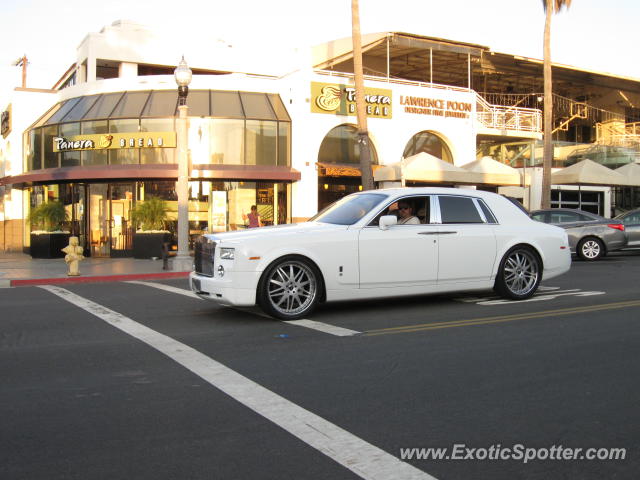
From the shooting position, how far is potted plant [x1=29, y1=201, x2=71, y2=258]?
875 inches

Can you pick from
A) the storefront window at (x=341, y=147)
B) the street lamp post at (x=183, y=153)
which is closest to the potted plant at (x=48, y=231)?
the street lamp post at (x=183, y=153)

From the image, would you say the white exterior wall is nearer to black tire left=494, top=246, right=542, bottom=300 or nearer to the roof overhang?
the roof overhang

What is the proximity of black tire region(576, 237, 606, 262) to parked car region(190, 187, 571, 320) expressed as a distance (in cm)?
906

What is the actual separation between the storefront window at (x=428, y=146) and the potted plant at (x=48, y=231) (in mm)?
13193

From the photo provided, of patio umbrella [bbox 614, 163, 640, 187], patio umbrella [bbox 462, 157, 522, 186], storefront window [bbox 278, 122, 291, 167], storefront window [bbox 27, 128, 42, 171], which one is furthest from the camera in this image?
patio umbrella [bbox 614, 163, 640, 187]

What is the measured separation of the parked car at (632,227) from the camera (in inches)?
761

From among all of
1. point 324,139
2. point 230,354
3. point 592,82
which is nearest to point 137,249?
point 324,139

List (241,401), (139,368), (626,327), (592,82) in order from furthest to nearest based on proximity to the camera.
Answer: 1. (592,82)
2. (626,327)
3. (139,368)
4. (241,401)

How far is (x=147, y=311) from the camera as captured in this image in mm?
8938

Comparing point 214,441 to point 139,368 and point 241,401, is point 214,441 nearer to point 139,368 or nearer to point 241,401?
point 241,401

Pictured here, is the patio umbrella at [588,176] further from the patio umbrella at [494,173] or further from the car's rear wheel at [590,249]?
the car's rear wheel at [590,249]

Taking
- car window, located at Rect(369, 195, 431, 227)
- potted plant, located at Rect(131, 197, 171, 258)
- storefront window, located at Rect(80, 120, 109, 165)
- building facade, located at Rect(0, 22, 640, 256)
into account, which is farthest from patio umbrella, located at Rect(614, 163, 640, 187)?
storefront window, located at Rect(80, 120, 109, 165)

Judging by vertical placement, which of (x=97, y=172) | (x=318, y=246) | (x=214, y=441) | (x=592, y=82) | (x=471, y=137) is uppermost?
(x=592, y=82)

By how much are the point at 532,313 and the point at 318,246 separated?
9.50 ft
